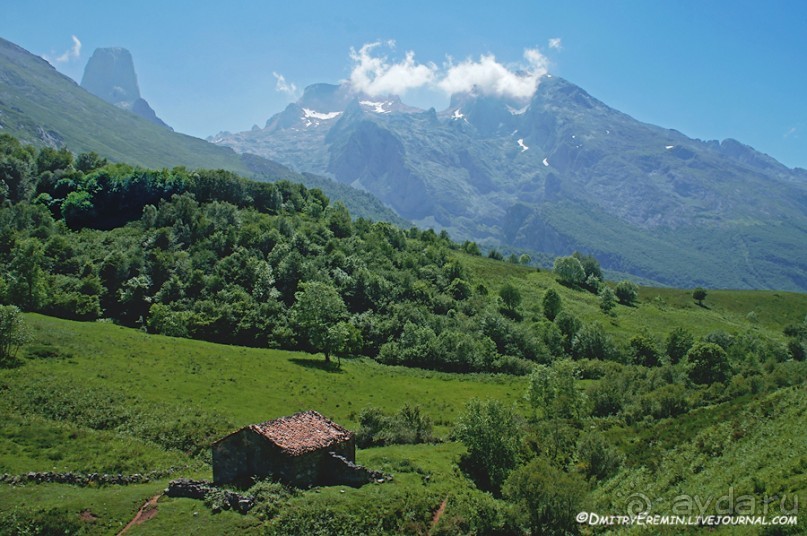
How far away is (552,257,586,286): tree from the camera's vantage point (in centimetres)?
18000

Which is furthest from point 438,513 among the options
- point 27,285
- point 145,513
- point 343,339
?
point 27,285

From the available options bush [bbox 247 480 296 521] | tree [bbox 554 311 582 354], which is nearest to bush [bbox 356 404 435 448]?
bush [bbox 247 480 296 521]

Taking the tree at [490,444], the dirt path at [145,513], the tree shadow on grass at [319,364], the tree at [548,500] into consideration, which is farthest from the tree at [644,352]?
the dirt path at [145,513]

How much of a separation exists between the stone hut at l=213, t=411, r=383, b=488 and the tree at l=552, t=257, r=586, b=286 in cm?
14833

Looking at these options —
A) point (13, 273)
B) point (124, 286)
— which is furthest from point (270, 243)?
point (13, 273)

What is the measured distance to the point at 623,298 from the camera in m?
168

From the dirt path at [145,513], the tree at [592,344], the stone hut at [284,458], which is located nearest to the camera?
the dirt path at [145,513]

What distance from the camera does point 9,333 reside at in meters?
58.4

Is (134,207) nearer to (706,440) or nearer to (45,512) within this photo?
(45,512)

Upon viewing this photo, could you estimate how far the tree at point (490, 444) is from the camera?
48.0 meters

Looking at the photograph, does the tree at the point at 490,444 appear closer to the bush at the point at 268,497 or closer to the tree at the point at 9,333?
the bush at the point at 268,497

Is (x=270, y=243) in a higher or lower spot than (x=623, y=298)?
lower

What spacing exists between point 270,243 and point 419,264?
39.6 m

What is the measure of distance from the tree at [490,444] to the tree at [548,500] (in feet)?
26.8
